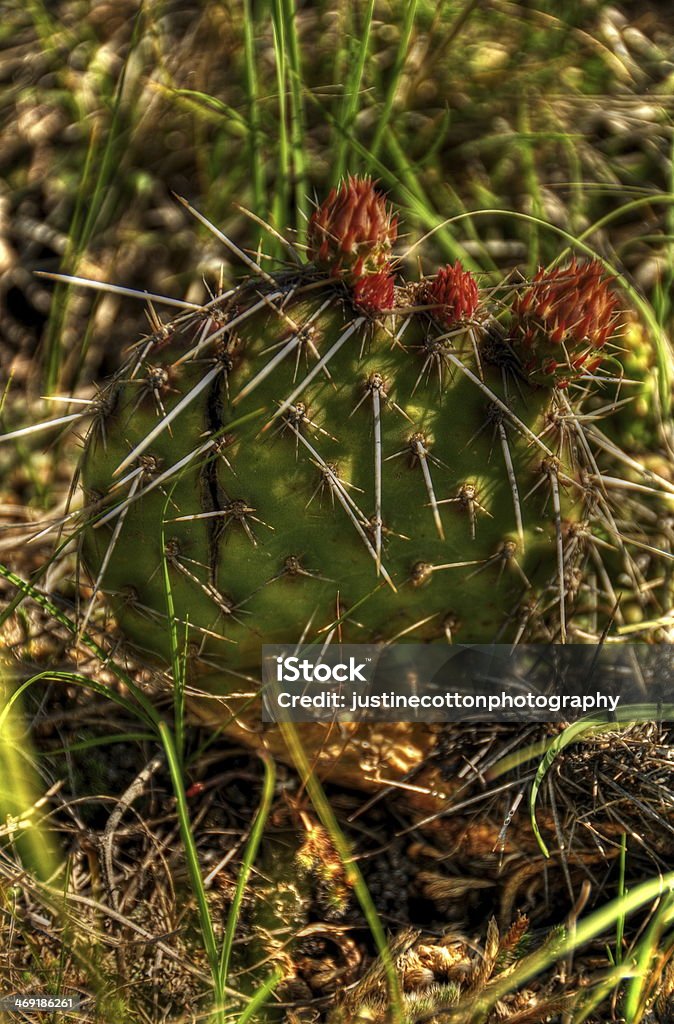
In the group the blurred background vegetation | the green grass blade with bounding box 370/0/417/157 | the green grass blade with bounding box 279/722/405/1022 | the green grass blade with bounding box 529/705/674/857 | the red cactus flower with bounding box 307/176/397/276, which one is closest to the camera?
the red cactus flower with bounding box 307/176/397/276

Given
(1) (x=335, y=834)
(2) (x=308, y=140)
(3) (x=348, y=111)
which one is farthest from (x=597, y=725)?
(2) (x=308, y=140)

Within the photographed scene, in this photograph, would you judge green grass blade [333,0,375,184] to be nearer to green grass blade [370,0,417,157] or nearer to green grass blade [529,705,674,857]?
green grass blade [370,0,417,157]

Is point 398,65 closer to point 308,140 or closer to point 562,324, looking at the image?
point 308,140

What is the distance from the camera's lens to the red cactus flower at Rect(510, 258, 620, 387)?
4.00 ft

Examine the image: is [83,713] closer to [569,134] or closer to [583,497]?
[583,497]

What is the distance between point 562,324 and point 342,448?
355 millimetres

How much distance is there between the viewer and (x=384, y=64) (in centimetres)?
205

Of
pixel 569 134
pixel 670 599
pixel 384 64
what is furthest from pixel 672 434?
pixel 384 64

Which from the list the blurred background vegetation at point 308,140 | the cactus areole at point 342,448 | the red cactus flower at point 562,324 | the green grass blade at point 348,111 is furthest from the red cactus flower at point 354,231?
the blurred background vegetation at point 308,140

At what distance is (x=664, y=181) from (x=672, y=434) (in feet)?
2.20

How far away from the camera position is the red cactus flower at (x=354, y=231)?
1.17 metres

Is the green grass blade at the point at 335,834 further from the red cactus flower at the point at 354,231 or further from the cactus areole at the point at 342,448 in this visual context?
the red cactus flower at the point at 354,231

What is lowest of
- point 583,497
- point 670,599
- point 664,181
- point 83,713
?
point 83,713

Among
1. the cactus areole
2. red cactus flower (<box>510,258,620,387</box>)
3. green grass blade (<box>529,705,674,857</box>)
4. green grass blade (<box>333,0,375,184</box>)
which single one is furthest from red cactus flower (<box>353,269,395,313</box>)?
green grass blade (<box>529,705,674,857</box>)
